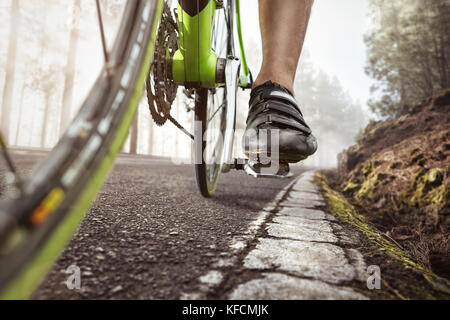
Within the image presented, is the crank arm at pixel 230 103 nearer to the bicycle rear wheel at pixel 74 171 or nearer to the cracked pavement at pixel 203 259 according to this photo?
the cracked pavement at pixel 203 259

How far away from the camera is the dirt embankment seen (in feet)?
4.04

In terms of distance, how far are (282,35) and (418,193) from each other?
1797 mm

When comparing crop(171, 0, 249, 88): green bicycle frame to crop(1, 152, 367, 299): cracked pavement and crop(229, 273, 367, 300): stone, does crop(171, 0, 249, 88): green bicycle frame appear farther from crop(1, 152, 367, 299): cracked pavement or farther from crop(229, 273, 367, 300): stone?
crop(229, 273, 367, 300): stone

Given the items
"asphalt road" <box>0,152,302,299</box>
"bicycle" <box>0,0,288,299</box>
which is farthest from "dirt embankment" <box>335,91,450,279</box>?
"bicycle" <box>0,0,288,299</box>

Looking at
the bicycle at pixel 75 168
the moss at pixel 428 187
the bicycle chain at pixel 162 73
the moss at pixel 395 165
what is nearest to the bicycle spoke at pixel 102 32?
the bicycle at pixel 75 168

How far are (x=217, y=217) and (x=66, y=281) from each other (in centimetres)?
72

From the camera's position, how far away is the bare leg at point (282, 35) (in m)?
→ 1.19

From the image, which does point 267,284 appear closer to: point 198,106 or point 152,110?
point 152,110

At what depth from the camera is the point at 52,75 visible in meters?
21.5

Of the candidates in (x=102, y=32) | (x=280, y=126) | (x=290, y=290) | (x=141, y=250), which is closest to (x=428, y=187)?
(x=280, y=126)

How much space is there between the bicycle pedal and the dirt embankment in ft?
1.86

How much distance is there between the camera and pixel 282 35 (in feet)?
3.93

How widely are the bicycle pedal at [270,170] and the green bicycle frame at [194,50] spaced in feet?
1.58
